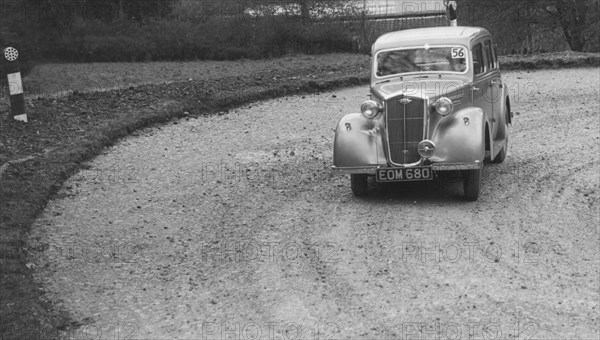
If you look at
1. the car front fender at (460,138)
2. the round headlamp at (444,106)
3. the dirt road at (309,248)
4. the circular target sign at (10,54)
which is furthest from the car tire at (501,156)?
the circular target sign at (10,54)

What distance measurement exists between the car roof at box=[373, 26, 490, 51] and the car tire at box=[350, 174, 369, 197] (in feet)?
6.95

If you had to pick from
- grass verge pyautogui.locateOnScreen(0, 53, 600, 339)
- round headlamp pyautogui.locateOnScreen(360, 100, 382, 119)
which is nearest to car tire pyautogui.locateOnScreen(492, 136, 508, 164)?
round headlamp pyautogui.locateOnScreen(360, 100, 382, 119)

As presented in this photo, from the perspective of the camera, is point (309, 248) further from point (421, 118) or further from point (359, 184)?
point (421, 118)

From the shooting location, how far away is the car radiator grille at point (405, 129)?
10711 millimetres

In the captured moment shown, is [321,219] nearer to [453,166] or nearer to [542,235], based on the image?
[453,166]

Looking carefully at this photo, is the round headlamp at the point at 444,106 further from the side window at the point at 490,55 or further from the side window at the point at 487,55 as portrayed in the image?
the side window at the point at 490,55

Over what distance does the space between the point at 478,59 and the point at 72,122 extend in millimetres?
6656

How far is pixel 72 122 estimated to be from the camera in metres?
14.7

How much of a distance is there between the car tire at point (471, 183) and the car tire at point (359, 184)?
1220mm

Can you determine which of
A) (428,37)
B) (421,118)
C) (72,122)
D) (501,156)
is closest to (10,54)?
(72,122)

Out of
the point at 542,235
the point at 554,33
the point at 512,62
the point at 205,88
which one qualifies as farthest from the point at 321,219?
the point at 554,33

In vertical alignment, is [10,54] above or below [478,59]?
above

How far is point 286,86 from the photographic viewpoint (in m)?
18.6

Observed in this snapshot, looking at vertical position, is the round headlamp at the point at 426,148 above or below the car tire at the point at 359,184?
above
